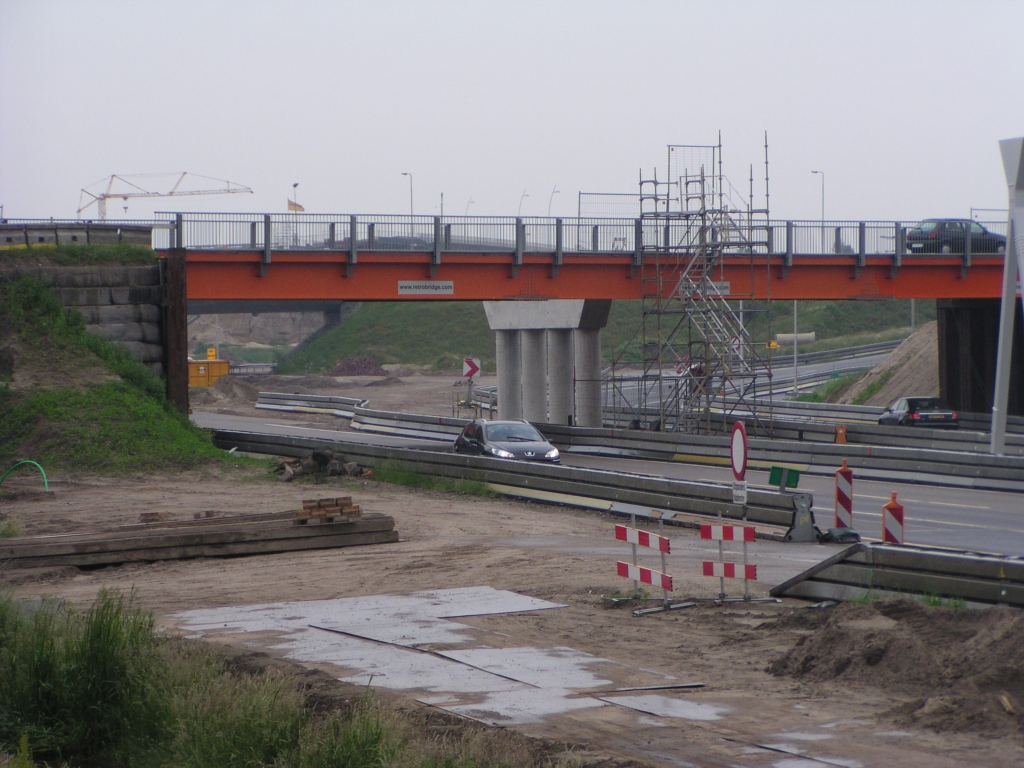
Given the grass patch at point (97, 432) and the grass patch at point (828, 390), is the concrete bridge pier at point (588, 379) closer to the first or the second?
the grass patch at point (97, 432)

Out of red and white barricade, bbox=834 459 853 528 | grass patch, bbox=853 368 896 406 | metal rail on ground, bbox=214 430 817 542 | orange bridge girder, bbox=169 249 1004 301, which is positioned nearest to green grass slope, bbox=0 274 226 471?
orange bridge girder, bbox=169 249 1004 301

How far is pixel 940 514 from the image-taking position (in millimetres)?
20938

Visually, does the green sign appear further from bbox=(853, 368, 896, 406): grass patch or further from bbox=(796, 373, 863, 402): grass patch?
bbox=(796, 373, 863, 402): grass patch

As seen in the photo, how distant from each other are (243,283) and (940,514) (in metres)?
20.5

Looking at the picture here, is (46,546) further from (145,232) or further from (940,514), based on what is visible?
(145,232)

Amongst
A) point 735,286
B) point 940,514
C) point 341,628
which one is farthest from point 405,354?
point 341,628

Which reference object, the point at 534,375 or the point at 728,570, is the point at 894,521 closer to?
the point at 728,570

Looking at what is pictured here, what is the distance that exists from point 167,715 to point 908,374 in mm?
53699

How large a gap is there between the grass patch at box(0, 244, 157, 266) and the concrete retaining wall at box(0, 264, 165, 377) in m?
0.38

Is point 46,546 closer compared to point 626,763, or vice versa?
point 626,763

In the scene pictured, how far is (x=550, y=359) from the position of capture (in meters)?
44.7

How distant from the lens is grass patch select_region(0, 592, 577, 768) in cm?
705

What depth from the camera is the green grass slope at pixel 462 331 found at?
103 meters

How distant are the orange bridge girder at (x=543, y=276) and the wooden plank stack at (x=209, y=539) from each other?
16.0 metres
